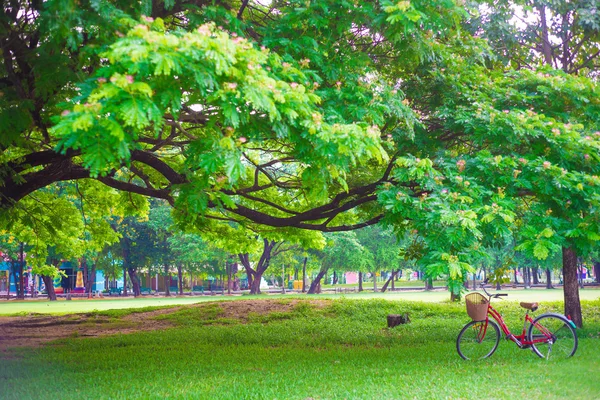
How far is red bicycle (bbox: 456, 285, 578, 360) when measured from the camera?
987cm

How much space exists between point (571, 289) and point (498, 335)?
732 cm

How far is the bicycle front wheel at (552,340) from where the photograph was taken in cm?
1005

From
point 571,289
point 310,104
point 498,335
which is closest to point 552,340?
point 498,335

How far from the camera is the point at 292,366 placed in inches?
424

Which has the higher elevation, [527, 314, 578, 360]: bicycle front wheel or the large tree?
the large tree

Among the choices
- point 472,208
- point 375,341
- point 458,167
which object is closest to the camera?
point 472,208

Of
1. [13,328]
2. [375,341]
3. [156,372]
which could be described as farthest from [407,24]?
[13,328]

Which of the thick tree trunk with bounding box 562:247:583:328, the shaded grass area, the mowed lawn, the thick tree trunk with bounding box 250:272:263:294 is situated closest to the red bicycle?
the shaded grass area

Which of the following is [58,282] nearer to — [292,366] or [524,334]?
[292,366]

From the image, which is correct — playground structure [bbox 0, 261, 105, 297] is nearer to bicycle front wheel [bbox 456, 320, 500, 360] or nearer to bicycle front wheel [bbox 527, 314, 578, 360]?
bicycle front wheel [bbox 456, 320, 500, 360]

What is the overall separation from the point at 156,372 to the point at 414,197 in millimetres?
5471

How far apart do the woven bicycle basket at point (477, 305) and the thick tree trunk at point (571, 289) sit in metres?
7.39

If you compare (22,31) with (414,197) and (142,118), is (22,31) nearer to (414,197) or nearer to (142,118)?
(142,118)

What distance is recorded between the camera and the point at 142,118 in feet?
18.0
